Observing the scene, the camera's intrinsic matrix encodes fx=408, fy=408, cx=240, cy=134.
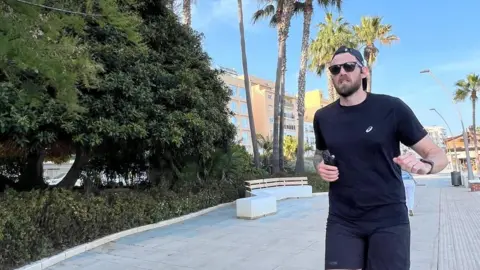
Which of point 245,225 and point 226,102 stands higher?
point 226,102

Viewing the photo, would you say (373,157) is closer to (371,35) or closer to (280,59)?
(280,59)

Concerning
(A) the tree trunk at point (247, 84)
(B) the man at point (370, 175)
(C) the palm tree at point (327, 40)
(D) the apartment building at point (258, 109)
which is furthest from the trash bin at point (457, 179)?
(D) the apartment building at point (258, 109)

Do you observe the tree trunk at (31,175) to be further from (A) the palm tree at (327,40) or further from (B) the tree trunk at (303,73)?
(A) the palm tree at (327,40)

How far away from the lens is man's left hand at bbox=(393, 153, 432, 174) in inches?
83.0

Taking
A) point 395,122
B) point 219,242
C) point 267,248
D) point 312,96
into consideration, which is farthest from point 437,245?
point 312,96

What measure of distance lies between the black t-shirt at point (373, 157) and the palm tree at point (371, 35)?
28.1 meters

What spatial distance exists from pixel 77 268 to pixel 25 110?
10.4 ft

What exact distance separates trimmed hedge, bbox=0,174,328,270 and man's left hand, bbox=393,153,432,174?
196 inches

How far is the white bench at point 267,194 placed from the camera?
34.4 feet

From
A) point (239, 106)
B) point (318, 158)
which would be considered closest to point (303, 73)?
point (318, 158)

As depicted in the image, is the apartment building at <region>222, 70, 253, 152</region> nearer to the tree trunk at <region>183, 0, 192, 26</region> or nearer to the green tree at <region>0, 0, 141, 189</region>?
the tree trunk at <region>183, 0, 192, 26</region>

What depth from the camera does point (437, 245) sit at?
21.9 feet

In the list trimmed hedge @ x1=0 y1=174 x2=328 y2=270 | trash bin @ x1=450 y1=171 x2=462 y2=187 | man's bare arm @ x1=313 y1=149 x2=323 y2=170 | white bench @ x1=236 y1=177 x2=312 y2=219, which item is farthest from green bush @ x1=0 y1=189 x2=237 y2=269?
trash bin @ x1=450 y1=171 x2=462 y2=187

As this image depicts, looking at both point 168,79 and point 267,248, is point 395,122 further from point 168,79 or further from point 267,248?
point 168,79
